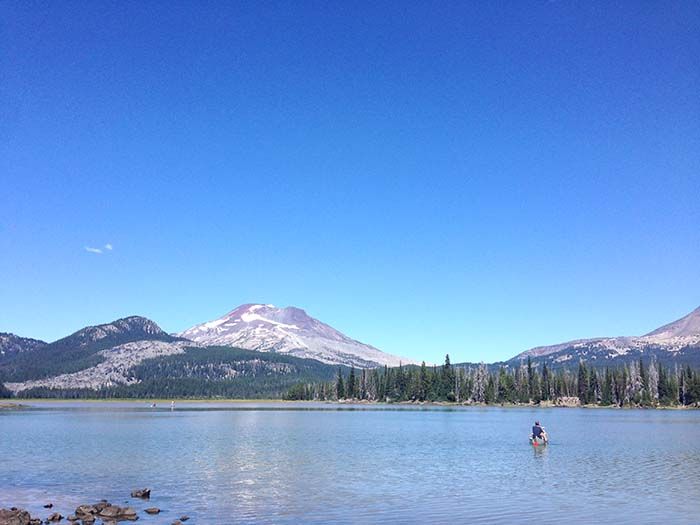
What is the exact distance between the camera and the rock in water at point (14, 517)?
115 feet

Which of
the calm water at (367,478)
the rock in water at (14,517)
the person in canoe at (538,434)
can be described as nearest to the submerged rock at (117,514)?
the calm water at (367,478)

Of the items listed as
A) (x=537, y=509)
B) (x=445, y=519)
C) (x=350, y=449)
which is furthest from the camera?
(x=350, y=449)

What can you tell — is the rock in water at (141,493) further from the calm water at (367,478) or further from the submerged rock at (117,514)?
the submerged rock at (117,514)

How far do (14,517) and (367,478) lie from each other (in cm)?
2663

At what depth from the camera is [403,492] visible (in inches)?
1837

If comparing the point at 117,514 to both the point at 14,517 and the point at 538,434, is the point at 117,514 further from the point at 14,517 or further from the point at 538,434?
the point at 538,434

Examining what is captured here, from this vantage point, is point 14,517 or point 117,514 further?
point 117,514

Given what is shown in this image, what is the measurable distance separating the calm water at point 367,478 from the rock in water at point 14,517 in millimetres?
3153

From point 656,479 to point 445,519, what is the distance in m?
24.8

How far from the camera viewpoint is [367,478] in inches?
2101

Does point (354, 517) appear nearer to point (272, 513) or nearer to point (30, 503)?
point (272, 513)

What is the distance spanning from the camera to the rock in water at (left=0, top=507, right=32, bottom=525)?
115 feet

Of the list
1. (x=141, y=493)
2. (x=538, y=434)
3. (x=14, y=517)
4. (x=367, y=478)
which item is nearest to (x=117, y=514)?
(x=14, y=517)

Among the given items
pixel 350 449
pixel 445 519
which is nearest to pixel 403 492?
pixel 445 519
